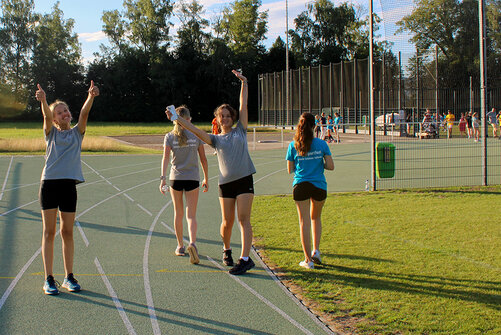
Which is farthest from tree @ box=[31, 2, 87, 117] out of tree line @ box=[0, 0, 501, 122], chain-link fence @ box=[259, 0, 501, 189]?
chain-link fence @ box=[259, 0, 501, 189]

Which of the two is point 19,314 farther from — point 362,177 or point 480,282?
point 362,177

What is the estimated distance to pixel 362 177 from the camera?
1571 cm

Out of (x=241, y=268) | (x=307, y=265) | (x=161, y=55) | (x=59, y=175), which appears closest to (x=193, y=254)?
(x=241, y=268)

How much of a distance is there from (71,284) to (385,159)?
8577 mm

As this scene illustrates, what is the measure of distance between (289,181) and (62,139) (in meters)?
10.3

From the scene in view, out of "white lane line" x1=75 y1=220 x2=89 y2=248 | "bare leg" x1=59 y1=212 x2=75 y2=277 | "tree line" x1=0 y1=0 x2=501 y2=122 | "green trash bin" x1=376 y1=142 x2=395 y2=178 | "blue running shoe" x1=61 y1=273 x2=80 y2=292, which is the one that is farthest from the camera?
"tree line" x1=0 y1=0 x2=501 y2=122

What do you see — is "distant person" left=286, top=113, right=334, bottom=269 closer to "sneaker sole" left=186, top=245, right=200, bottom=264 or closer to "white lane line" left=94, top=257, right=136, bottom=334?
"sneaker sole" left=186, top=245, right=200, bottom=264

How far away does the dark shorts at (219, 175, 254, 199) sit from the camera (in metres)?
6.12

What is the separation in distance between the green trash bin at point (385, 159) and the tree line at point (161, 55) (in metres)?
66.9

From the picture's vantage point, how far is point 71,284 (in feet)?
18.6

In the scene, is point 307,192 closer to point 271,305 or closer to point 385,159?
point 271,305

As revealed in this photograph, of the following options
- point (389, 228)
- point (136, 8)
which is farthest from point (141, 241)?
point (136, 8)

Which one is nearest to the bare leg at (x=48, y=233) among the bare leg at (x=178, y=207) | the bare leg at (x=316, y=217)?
the bare leg at (x=178, y=207)

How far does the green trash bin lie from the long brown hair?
245 inches
